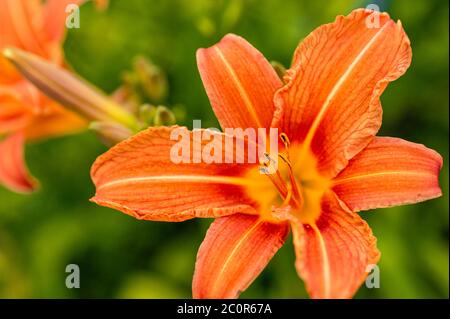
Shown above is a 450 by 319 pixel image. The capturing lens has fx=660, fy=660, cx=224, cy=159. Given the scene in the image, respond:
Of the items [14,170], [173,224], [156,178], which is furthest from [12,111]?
[156,178]

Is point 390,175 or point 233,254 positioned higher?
point 390,175

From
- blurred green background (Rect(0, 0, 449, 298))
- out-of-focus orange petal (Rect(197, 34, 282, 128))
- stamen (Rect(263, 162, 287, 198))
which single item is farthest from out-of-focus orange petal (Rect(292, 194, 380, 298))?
blurred green background (Rect(0, 0, 449, 298))

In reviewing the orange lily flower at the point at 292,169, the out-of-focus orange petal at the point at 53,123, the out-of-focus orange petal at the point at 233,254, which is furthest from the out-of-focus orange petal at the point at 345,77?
the out-of-focus orange petal at the point at 53,123

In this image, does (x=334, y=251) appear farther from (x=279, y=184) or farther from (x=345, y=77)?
(x=345, y=77)

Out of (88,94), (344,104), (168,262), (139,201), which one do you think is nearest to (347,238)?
(344,104)

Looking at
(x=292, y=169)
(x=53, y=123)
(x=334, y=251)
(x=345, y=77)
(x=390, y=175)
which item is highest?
(x=53, y=123)

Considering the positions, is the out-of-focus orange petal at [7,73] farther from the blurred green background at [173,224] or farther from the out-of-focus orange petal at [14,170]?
the blurred green background at [173,224]

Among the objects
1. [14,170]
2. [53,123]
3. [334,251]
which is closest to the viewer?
[334,251]
